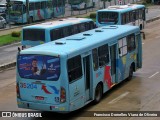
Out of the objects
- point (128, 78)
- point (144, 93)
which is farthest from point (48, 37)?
point (144, 93)

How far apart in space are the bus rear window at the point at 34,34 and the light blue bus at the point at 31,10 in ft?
→ 74.2

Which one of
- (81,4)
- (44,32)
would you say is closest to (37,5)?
(81,4)

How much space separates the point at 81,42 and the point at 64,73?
2.46 meters

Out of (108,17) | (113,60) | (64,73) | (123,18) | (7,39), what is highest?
(108,17)

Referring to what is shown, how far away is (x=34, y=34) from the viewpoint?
2541 centimetres

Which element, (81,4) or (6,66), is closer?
(6,66)

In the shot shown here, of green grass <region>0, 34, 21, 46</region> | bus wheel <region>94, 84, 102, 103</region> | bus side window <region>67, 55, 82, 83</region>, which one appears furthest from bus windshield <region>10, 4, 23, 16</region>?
bus side window <region>67, 55, 82, 83</region>

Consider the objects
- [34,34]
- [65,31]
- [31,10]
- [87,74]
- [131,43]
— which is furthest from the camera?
[31,10]

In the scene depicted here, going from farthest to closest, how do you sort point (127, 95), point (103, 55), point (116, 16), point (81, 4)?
point (81, 4), point (116, 16), point (127, 95), point (103, 55)

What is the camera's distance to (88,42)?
1565 cm

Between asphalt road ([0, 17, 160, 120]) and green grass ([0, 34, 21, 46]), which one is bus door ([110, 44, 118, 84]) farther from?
green grass ([0, 34, 21, 46])

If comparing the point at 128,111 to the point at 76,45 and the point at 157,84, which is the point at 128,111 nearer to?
the point at 76,45

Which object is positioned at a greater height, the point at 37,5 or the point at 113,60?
the point at 37,5

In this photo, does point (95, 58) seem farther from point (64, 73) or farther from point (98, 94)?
point (64, 73)
